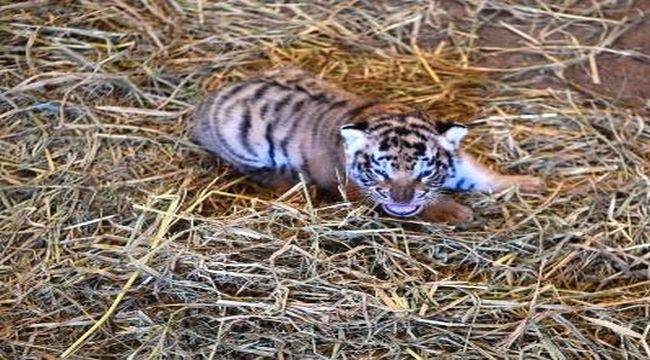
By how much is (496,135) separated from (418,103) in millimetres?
492

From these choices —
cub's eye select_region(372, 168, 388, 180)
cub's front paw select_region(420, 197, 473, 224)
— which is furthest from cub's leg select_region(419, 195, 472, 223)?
cub's eye select_region(372, 168, 388, 180)

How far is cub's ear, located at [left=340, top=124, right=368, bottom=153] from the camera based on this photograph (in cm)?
462

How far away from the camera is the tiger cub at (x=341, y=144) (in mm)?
4652

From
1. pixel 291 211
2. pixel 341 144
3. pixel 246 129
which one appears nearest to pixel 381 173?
pixel 341 144

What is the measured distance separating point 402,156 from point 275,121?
2.87 feet

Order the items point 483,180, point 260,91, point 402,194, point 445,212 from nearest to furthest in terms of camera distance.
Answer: point 402,194 < point 445,212 < point 483,180 < point 260,91

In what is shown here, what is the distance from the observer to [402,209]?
4.66 m

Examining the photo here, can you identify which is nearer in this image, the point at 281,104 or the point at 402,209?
the point at 402,209

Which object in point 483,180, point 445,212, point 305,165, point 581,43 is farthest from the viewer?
point 581,43

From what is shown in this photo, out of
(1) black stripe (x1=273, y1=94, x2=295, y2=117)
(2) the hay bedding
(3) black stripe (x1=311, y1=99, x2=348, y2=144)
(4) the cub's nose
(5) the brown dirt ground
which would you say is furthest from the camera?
(5) the brown dirt ground

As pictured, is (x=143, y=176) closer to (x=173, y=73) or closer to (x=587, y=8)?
(x=173, y=73)

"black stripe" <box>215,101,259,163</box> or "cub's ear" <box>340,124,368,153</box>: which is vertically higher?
"cub's ear" <box>340,124,368,153</box>

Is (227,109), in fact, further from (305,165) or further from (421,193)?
(421,193)

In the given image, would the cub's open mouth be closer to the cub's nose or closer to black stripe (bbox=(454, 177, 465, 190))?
the cub's nose
